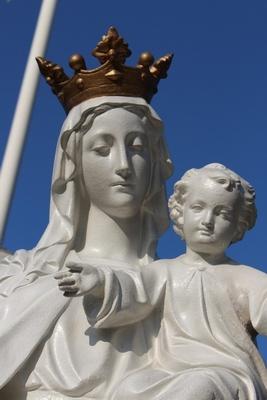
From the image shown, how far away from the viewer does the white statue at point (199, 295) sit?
321cm

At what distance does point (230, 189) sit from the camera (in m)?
3.45

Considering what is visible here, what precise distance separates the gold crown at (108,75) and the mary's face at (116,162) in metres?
0.18

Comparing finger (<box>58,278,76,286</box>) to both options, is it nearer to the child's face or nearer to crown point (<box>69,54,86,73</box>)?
the child's face

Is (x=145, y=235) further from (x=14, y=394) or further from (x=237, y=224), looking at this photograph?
(x=14, y=394)

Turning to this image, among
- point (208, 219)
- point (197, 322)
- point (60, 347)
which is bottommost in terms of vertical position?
point (60, 347)

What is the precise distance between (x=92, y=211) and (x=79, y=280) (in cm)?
109

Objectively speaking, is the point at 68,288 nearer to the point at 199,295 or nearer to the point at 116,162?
the point at 199,295

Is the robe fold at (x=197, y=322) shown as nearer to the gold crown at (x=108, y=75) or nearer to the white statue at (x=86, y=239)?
the white statue at (x=86, y=239)

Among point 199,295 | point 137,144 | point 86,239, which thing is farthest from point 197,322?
point 137,144

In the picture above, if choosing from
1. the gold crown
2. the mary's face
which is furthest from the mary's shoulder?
the gold crown

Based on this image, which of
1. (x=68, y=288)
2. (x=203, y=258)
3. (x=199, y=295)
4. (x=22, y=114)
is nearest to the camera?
(x=68, y=288)

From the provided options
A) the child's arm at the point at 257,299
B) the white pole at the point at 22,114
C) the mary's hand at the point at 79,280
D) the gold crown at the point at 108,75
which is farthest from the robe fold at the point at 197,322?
the white pole at the point at 22,114

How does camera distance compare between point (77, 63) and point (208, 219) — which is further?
point (77, 63)

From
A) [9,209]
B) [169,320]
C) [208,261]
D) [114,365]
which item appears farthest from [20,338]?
[9,209]
